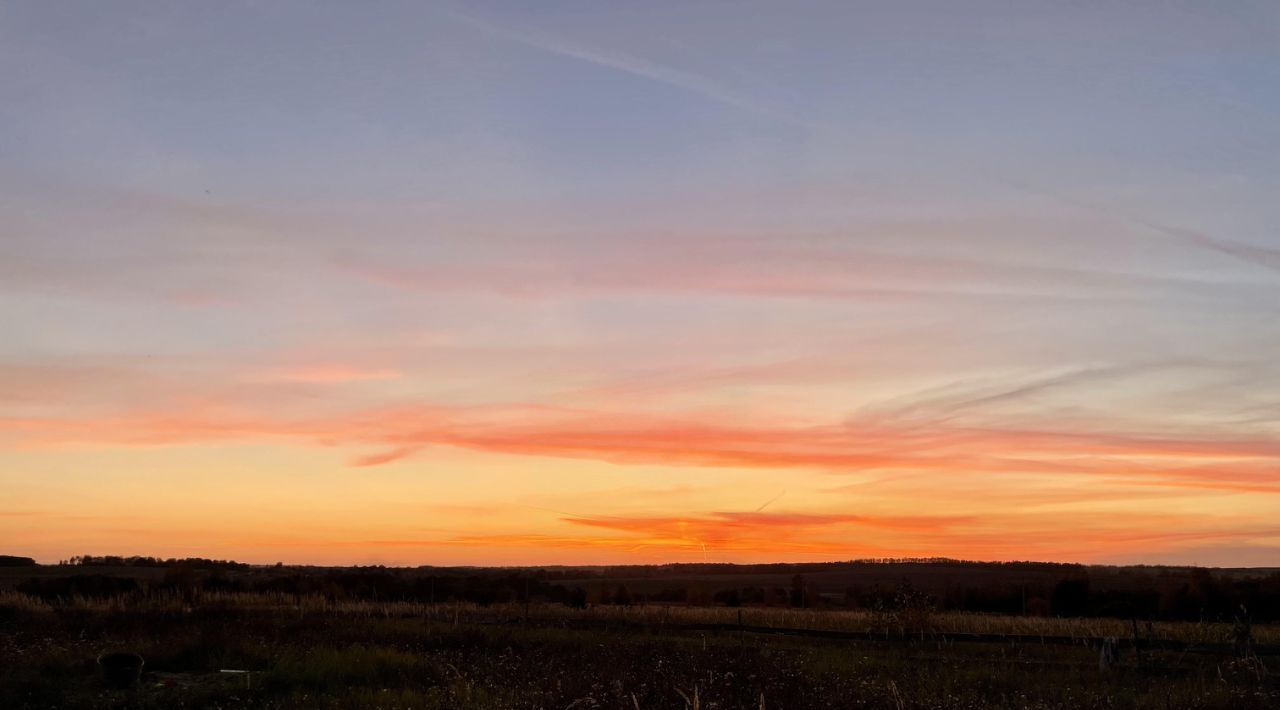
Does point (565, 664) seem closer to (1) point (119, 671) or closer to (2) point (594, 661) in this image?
(2) point (594, 661)

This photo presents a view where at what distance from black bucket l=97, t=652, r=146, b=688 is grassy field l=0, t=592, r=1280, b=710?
1.22ft

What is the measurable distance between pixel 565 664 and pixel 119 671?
7801mm

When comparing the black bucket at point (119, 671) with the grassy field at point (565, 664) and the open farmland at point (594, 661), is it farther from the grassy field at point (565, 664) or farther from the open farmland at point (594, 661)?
the grassy field at point (565, 664)

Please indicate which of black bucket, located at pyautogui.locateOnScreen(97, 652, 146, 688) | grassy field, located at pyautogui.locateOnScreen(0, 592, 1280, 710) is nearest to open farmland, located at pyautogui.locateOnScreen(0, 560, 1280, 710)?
grassy field, located at pyautogui.locateOnScreen(0, 592, 1280, 710)

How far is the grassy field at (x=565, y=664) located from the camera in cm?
1380

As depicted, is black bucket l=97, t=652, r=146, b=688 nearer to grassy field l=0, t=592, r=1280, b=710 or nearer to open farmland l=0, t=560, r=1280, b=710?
open farmland l=0, t=560, r=1280, b=710

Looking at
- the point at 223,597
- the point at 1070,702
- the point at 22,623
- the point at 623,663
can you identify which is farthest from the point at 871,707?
the point at 223,597

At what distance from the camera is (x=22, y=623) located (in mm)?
30812

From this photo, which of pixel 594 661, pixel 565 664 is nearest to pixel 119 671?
pixel 565 664

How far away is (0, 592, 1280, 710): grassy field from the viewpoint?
13.8 meters

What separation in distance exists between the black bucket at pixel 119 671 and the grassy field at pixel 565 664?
37 cm

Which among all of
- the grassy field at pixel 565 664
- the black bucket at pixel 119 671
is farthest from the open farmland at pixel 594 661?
the black bucket at pixel 119 671

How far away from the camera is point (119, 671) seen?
59.3 feet

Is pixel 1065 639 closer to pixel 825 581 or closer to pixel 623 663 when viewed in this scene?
pixel 623 663
